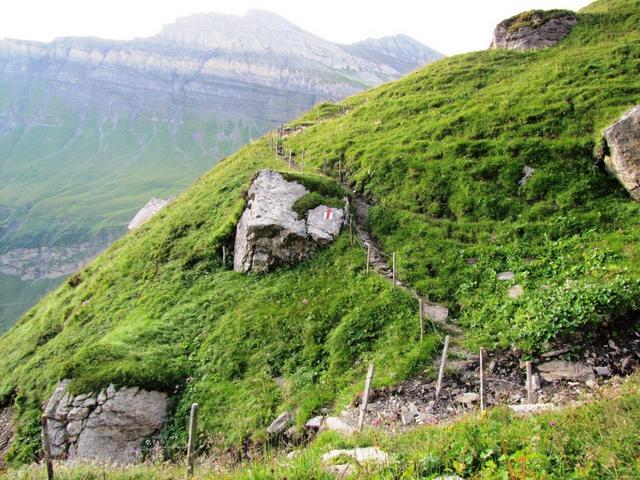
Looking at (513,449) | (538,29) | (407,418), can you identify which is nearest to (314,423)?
(407,418)

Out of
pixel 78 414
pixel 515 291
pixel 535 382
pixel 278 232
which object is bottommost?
pixel 78 414

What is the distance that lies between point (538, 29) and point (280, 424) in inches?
1974

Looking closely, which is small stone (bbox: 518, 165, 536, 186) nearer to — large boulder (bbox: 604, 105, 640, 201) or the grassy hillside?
the grassy hillside

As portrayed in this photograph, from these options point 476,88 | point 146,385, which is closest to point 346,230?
point 146,385

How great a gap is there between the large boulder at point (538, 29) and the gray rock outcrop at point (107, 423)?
162ft

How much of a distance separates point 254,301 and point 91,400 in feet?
29.1

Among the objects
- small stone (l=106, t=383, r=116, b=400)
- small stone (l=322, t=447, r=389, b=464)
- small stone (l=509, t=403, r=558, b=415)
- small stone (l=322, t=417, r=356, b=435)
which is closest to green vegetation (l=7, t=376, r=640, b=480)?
small stone (l=322, t=447, r=389, b=464)

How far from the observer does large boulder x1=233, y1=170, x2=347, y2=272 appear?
84.4ft

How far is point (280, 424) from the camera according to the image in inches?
630

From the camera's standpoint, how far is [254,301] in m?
23.2

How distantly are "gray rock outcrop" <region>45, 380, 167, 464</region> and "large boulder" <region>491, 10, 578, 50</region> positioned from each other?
49.3 metres

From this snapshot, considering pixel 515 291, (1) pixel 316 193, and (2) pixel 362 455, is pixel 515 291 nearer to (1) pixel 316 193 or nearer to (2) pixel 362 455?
(2) pixel 362 455

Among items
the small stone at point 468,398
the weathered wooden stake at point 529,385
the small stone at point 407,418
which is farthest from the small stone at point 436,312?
the small stone at point 407,418

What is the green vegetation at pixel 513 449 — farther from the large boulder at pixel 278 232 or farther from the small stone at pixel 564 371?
the large boulder at pixel 278 232
